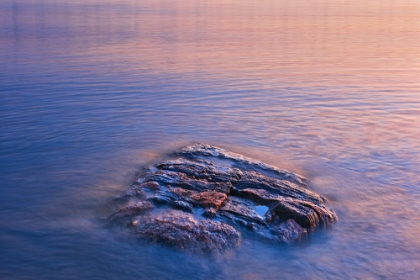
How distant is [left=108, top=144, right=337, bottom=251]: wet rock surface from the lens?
617 cm

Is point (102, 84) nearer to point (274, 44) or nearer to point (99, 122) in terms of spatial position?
point (99, 122)

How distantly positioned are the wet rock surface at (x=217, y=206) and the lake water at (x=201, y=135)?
21 centimetres

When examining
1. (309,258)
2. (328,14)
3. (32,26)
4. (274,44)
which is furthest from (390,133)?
(328,14)

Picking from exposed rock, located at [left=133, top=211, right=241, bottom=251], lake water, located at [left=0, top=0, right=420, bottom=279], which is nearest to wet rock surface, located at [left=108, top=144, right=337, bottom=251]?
exposed rock, located at [left=133, top=211, right=241, bottom=251]

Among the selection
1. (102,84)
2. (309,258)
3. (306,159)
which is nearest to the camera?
(309,258)

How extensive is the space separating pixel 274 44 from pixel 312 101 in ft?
28.5

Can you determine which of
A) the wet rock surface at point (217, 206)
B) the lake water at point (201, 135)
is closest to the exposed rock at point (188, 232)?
the wet rock surface at point (217, 206)

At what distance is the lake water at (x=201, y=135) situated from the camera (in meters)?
5.92

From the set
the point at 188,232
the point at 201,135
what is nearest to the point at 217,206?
the point at 188,232

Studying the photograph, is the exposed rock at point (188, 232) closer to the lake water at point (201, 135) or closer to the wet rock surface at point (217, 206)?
the wet rock surface at point (217, 206)

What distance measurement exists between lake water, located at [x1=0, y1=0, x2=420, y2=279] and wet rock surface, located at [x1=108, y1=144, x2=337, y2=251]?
8.4 inches

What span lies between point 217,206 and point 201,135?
10.9 feet

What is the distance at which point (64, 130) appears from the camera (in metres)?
9.97

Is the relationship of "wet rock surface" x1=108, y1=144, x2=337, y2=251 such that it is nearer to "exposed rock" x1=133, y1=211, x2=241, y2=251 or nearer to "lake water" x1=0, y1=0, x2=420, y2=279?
"exposed rock" x1=133, y1=211, x2=241, y2=251
